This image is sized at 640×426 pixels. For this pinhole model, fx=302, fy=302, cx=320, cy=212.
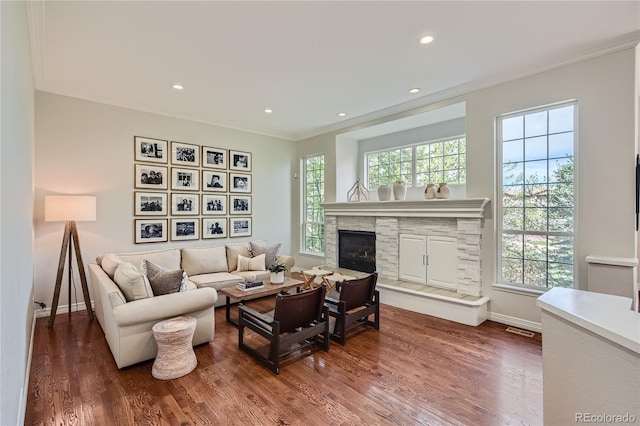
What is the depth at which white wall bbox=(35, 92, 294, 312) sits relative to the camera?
405cm

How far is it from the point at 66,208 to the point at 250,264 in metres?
2.58

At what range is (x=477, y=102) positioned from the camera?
4.07 metres

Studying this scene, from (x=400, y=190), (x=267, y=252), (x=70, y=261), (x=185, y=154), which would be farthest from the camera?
(x=267, y=252)

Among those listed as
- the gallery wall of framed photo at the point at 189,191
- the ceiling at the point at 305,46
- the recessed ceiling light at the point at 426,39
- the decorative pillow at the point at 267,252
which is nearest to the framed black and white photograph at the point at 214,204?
the gallery wall of framed photo at the point at 189,191

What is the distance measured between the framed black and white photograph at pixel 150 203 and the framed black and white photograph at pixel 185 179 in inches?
10.7

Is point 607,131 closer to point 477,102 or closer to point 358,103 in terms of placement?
point 477,102

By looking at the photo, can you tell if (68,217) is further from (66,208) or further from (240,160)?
(240,160)

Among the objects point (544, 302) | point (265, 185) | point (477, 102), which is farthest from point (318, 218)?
point (544, 302)

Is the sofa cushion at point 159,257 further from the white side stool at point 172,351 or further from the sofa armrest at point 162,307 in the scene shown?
the white side stool at point 172,351

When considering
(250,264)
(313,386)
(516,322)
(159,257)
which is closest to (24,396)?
(313,386)

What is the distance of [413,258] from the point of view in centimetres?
484

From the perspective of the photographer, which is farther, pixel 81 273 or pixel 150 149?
pixel 150 149

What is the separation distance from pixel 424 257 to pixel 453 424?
2.85 meters

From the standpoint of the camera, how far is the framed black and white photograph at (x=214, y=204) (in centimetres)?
557
